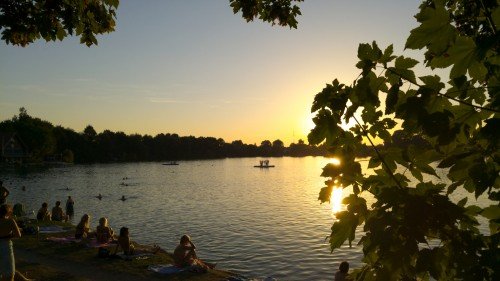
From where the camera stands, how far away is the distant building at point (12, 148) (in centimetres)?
15450

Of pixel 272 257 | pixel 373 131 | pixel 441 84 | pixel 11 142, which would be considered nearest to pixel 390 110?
pixel 441 84

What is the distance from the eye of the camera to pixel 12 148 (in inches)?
6191

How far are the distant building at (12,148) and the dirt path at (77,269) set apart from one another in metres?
154

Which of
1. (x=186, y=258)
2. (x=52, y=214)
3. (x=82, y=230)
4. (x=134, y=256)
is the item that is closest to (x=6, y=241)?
(x=186, y=258)

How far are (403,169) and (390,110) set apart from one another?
0.72 m

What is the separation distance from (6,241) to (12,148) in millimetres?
165901

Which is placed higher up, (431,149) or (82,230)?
(431,149)

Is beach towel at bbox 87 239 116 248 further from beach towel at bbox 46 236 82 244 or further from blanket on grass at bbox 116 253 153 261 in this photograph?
blanket on grass at bbox 116 253 153 261

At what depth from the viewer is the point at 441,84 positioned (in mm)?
2535

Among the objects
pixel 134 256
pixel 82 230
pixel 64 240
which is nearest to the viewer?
pixel 134 256

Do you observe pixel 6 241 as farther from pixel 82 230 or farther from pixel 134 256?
pixel 82 230

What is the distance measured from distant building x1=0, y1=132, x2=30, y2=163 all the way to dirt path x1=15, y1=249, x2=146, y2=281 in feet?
504

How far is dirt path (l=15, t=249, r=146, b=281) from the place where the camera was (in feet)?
60.4

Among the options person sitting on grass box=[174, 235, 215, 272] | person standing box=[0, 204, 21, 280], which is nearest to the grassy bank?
person sitting on grass box=[174, 235, 215, 272]
